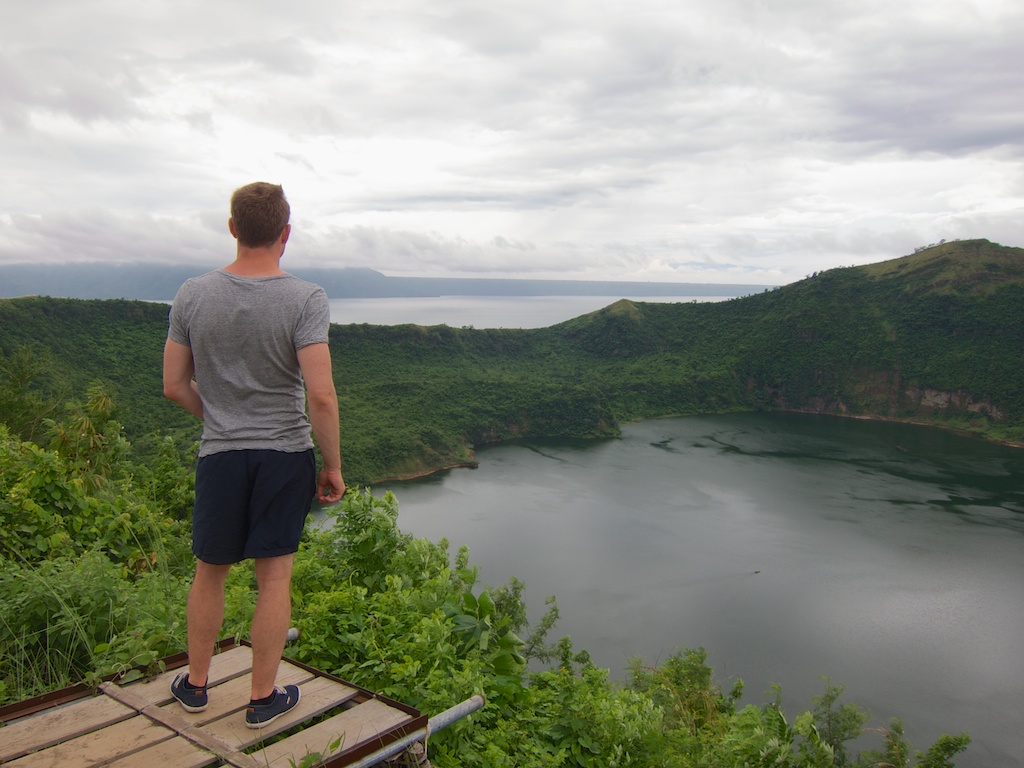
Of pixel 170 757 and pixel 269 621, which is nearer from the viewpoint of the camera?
pixel 170 757

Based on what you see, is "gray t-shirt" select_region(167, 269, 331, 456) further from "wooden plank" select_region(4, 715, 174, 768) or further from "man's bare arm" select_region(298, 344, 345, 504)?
"wooden plank" select_region(4, 715, 174, 768)

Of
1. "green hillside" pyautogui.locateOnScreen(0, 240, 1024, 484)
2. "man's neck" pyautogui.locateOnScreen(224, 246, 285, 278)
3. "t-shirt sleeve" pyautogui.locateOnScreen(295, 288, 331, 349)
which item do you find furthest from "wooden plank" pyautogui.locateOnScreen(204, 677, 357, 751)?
"green hillside" pyautogui.locateOnScreen(0, 240, 1024, 484)

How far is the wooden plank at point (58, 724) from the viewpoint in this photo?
1954 millimetres

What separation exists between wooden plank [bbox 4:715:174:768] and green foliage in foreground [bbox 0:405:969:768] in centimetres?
34

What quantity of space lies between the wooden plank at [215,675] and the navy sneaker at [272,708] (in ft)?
0.84

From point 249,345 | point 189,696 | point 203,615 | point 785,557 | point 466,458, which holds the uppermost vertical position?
point 249,345

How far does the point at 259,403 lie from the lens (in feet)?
6.82

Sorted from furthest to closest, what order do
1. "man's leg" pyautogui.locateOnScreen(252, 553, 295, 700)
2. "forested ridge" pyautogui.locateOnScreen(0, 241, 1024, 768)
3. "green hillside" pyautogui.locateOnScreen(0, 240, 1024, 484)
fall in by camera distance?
"green hillside" pyautogui.locateOnScreen(0, 240, 1024, 484) < "forested ridge" pyautogui.locateOnScreen(0, 241, 1024, 768) < "man's leg" pyautogui.locateOnScreen(252, 553, 295, 700)

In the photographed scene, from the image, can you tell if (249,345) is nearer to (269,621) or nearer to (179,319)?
(179,319)

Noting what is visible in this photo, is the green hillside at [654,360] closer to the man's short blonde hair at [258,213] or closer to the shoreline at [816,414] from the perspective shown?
the shoreline at [816,414]

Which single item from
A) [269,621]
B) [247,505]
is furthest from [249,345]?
[269,621]

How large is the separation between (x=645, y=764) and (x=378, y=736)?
1518 millimetres

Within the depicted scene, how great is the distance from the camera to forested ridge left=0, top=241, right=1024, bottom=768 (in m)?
2.81

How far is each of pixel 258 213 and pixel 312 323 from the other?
36 cm
